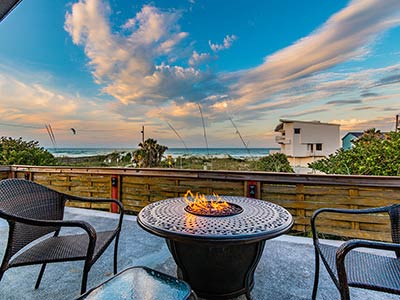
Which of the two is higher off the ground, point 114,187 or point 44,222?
point 44,222

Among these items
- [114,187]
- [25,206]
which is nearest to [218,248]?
[25,206]

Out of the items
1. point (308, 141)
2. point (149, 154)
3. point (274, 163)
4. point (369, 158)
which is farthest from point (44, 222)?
point (308, 141)

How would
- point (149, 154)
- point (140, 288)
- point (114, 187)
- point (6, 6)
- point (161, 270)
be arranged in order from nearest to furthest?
1. point (140, 288)
2. point (161, 270)
3. point (6, 6)
4. point (114, 187)
5. point (149, 154)

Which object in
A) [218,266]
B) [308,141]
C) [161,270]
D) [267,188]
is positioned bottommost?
[161,270]

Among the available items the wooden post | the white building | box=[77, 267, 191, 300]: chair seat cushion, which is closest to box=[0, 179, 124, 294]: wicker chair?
box=[77, 267, 191, 300]: chair seat cushion

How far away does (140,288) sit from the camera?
3.35ft

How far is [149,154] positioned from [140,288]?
3.30 meters

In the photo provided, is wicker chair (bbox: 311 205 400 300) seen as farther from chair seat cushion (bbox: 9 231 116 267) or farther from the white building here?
the white building

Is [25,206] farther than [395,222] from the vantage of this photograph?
Yes

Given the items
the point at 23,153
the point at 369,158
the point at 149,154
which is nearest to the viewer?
the point at 369,158

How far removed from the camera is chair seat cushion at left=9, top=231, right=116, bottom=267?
1312 mm

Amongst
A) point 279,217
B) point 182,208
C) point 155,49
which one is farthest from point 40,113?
point 279,217

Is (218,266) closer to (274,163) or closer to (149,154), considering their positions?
(274,163)

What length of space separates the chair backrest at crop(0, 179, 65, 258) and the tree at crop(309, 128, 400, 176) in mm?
3283
